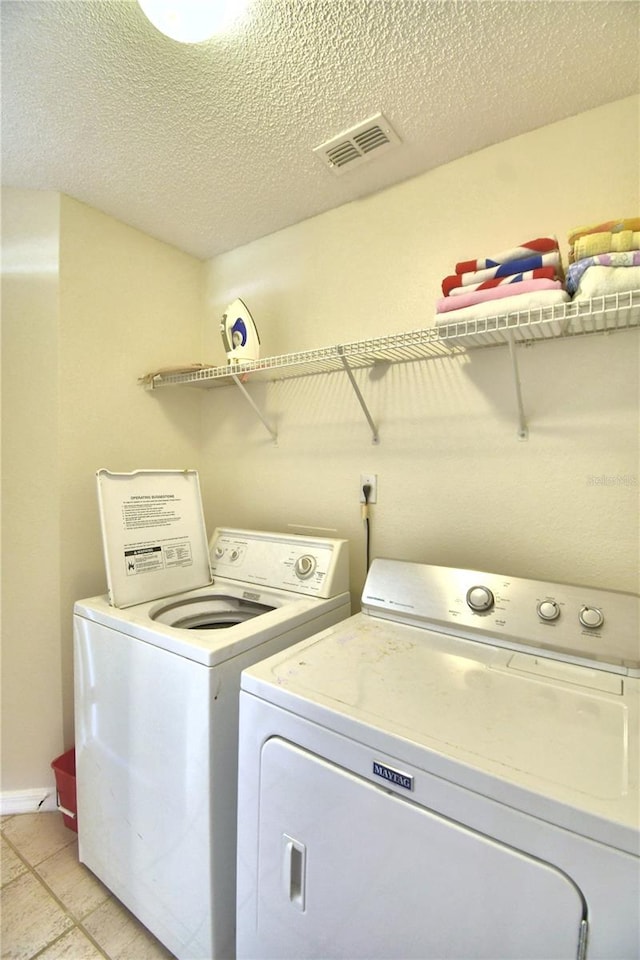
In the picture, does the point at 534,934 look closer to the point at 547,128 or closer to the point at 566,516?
the point at 566,516

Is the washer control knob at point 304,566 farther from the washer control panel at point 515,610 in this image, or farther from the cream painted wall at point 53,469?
the cream painted wall at point 53,469

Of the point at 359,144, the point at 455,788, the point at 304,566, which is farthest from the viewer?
the point at 304,566

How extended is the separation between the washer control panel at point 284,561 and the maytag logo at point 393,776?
2.53 ft

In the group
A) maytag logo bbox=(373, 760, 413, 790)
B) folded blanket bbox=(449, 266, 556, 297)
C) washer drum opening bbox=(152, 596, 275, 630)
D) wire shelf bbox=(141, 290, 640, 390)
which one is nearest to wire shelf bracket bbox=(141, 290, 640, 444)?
wire shelf bbox=(141, 290, 640, 390)

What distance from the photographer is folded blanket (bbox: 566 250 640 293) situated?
1.07 metres

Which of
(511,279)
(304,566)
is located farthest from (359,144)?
(304,566)

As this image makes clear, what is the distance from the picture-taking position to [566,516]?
1.37 m

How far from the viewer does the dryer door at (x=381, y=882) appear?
0.66m

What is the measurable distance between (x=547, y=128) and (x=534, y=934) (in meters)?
2.03

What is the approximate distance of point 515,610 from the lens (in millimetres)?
1201

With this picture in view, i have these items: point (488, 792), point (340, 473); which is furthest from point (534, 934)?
point (340, 473)

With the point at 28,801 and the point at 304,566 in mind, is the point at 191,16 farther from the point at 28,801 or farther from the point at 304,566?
the point at 28,801

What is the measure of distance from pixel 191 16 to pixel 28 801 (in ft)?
9.13

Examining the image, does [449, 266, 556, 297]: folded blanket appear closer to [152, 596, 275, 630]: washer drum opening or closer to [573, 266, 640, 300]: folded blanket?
[573, 266, 640, 300]: folded blanket
